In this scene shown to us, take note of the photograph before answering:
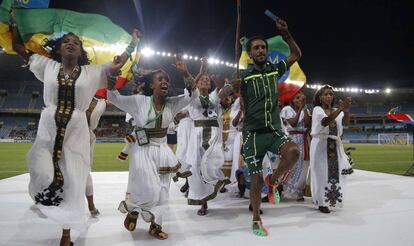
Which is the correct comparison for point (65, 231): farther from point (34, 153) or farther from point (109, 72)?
point (109, 72)

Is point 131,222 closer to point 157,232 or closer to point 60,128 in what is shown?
point 157,232

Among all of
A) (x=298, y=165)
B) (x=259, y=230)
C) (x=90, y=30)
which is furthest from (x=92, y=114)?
(x=298, y=165)

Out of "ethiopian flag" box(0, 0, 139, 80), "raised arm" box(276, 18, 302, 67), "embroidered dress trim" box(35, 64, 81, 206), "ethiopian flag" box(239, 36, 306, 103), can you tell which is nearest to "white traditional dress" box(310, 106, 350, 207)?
"raised arm" box(276, 18, 302, 67)

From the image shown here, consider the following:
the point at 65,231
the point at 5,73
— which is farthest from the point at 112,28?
the point at 5,73

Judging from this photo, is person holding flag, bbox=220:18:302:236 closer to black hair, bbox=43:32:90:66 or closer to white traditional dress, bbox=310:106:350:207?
white traditional dress, bbox=310:106:350:207

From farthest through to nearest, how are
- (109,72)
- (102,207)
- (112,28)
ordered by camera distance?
(112,28), (102,207), (109,72)

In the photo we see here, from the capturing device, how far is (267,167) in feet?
17.9

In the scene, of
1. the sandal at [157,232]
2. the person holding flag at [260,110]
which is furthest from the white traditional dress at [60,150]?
the person holding flag at [260,110]

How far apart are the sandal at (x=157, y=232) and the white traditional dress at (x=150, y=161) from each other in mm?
61

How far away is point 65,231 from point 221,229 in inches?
70.0

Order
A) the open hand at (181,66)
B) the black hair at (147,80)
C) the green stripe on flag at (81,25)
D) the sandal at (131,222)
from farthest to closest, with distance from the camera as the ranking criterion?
the green stripe on flag at (81,25) → the black hair at (147,80) → the open hand at (181,66) → the sandal at (131,222)

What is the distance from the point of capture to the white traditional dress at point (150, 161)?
3.70m

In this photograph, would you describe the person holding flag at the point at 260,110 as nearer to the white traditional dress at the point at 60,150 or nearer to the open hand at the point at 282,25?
the open hand at the point at 282,25

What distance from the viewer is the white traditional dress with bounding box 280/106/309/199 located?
6.21 m
